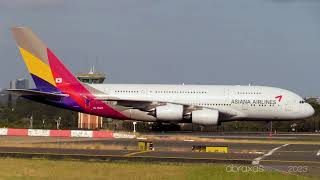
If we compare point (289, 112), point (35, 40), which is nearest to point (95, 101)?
point (35, 40)

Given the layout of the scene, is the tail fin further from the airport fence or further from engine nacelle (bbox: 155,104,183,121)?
the airport fence

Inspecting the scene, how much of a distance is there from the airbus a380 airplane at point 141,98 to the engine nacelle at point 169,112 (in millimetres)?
214

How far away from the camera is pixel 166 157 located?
25844 millimetres

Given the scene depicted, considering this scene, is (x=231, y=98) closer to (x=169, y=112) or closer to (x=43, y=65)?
(x=169, y=112)

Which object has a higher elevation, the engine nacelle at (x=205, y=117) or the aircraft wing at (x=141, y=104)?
the aircraft wing at (x=141, y=104)

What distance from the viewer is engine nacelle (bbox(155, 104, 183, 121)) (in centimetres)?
5634

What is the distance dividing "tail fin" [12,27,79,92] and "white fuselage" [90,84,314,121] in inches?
123

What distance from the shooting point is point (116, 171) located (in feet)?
65.3

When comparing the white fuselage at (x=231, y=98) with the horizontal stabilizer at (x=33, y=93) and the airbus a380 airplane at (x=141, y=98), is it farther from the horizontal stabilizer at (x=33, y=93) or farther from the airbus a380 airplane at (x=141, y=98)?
the horizontal stabilizer at (x=33, y=93)

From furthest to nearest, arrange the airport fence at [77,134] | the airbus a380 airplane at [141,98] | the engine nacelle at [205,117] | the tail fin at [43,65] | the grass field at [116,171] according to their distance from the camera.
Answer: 1. the tail fin at [43,65]
2. the airbus a380 airplane at [141,98]
3. the engine nacelle at [205,117]
4. the airport fence at [77,134]
5. the grass field at [116,171]

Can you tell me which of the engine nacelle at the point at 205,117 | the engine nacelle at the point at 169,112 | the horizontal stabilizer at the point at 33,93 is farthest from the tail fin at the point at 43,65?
the engine nacelle at the point at 205,117

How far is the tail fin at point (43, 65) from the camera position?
190 ft

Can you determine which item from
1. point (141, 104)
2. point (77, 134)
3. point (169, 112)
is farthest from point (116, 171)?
point (141, 104)

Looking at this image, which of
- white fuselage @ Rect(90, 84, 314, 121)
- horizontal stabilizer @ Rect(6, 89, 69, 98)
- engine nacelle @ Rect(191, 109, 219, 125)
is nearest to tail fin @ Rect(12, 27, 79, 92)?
horizontal stabilizer @ Rect(6, 89, 69, 98)
